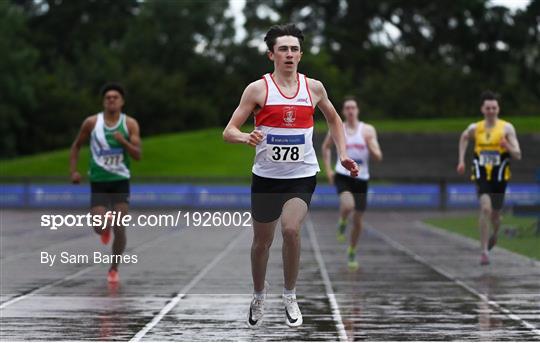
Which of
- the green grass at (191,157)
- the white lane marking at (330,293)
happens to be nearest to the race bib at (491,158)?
the white lane marking at (330,293)

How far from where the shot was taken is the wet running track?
10297 mm

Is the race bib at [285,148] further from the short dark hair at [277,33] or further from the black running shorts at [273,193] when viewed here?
the short dark hair at [277,33]

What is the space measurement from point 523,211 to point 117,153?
11588mm

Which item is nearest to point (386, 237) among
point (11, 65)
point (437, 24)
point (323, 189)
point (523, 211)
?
point (523, 211)

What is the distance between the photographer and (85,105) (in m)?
74.1

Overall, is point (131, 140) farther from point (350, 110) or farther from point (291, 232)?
point (291, 232)

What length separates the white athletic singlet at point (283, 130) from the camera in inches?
363

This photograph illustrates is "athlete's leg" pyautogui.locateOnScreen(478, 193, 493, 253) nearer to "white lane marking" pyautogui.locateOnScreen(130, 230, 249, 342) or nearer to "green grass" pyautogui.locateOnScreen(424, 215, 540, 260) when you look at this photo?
"green grass" pyautogui.locateOnScreen(424, 215, 540, 260)

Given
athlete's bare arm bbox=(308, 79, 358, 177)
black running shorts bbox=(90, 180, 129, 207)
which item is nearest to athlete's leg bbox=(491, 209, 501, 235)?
black running shorts bbox=(90, 180, 129, 207)

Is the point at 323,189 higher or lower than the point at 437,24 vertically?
lower

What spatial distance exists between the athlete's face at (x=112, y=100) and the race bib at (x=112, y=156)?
0.45 meters

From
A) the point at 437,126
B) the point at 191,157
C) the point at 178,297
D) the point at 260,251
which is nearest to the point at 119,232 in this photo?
the point at 178,297

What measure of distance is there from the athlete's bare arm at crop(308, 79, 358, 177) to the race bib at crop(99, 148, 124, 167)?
5.07m

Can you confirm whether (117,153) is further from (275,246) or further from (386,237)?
(386,237)
